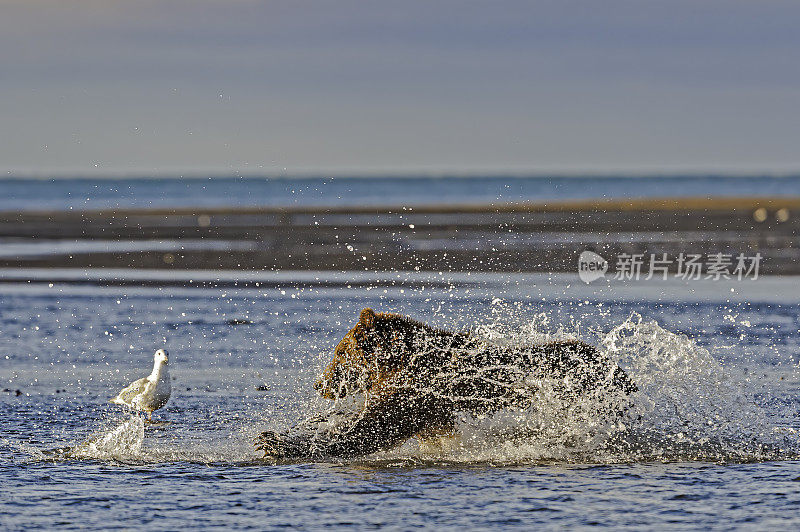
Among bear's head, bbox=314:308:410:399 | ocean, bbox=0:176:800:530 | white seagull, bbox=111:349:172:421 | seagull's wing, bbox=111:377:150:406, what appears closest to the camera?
ocean, bbox=0:176:800:530

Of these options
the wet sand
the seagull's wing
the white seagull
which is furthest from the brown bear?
the wet sand

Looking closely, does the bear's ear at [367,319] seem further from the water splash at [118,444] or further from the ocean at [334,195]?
the ocean at [334,195]

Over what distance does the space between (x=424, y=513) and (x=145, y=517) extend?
6.54ft

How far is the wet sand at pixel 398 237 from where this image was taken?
98.4 feet

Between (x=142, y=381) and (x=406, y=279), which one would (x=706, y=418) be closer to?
(x=142, y=381)

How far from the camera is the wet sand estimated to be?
29984 millimetres

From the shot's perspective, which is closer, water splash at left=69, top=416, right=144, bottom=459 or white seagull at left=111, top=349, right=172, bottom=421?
water splash at left=69, top=416, right=144, bottom=459

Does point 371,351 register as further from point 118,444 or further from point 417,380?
point 118,444

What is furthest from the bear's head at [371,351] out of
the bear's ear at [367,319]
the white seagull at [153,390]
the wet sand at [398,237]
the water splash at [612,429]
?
the wet sand at [398,237]

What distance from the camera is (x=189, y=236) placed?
40.3 metres

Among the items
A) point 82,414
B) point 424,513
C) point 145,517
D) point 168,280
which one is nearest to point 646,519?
point 424,513

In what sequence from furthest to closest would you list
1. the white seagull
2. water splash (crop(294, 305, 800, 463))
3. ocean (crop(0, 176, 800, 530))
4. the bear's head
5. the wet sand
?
the wet sand → the white seagull → water splash (crop(294, 305, 800, 463)) → the bear's head → ocean (crop(0, 176, 800, 530))

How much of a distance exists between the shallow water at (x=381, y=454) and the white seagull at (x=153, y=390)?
184 millimetres

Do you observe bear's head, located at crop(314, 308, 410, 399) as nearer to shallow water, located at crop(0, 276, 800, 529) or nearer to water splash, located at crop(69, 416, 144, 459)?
shallow water, located at crop(0, 276, 800, 529)
